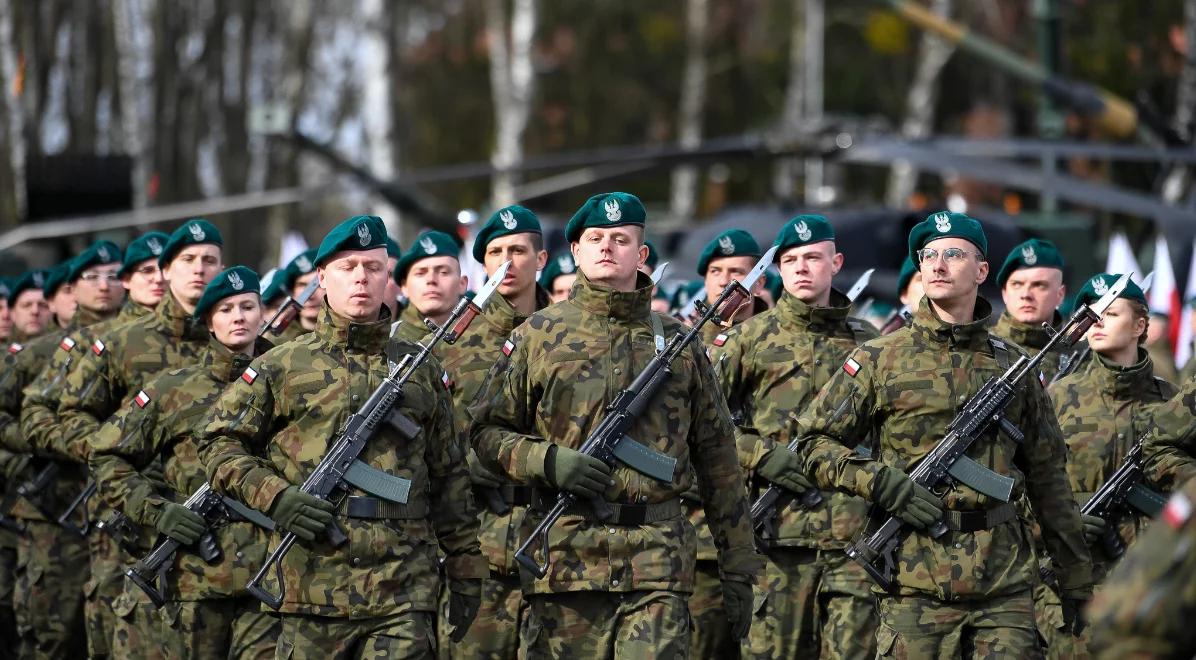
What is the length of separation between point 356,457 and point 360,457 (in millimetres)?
23

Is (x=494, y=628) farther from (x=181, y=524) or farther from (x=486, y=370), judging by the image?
(x=181, y=524)

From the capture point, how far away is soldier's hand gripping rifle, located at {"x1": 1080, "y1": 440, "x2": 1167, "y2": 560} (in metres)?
8.44

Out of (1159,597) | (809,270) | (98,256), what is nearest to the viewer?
(1159,597)

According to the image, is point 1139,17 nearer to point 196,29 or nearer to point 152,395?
point 196,29

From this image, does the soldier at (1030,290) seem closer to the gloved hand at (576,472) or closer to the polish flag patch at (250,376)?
the gloved hand at (576,472)

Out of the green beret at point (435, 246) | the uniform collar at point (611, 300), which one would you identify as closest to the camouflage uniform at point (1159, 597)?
the uniform collar at point (611, 300)

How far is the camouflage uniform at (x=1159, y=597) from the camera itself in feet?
13.6

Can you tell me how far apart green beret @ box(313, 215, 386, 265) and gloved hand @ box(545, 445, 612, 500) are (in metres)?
1.14

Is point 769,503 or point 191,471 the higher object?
point 191,471

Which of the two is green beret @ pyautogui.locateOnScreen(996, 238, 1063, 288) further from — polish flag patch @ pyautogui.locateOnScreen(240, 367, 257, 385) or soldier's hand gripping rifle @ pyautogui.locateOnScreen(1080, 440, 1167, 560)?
polish flag patch @ pyautogui.locateOnScreen(240, 367, 257, 385)

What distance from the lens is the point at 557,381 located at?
7129mm

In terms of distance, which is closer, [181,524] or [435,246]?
[181,524]

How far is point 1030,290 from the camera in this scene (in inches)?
352

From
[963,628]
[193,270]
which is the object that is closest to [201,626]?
[193,270]
